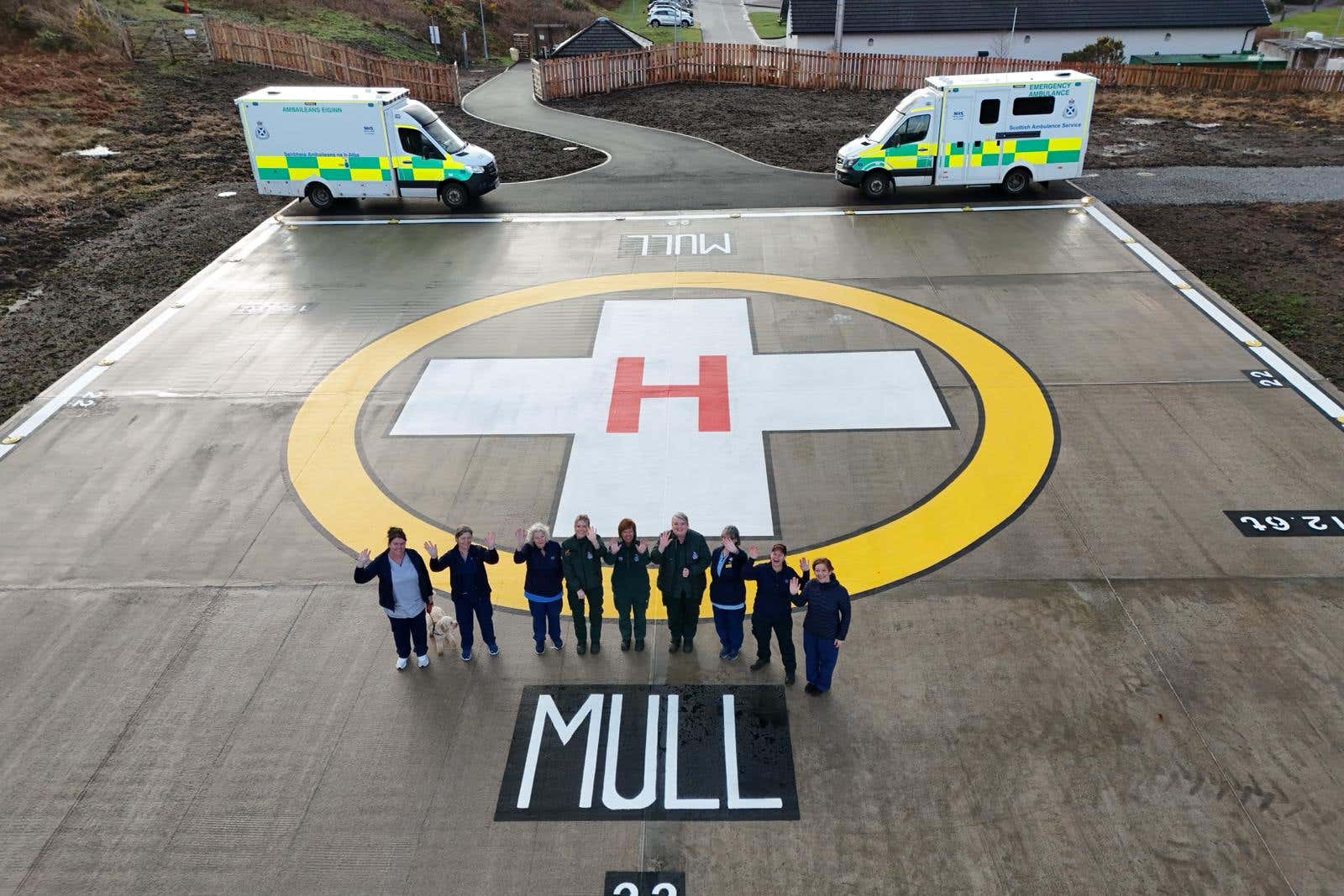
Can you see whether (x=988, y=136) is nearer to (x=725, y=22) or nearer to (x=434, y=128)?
(x=434, y=128)

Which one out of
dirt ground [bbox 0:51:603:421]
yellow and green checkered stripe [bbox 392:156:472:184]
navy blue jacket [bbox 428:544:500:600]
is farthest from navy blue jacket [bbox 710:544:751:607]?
yellow and green checkered stripe [bbox 392:156:472:184]

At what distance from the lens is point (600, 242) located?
18812 millimetres

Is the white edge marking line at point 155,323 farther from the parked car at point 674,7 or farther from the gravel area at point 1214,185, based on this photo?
the parked car at point 674,7

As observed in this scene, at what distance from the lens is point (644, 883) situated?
6215mm

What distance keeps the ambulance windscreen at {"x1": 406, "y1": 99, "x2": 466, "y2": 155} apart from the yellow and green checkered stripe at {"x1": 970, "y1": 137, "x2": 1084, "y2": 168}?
41.0ft

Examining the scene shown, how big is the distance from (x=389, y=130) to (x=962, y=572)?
17.1m

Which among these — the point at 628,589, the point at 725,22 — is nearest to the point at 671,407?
the point at 628,589

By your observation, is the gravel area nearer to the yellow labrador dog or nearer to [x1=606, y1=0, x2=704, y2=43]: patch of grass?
the yellow labrador dog

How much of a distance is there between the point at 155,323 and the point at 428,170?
25.2 ft

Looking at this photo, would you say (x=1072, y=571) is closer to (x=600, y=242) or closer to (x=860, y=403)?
(x=860, y=403)

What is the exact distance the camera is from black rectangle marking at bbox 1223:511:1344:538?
30.8 ft

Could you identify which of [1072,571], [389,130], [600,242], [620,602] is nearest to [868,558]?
[1072,571]

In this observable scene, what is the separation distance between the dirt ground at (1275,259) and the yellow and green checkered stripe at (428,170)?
15770mm

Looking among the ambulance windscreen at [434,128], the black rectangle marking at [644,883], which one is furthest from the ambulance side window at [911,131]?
the black rectangle marking at [644,883]
